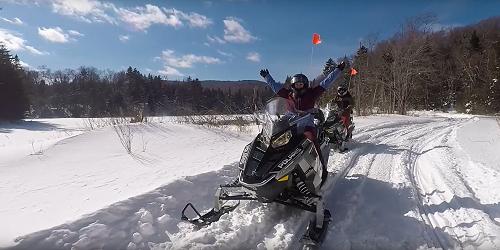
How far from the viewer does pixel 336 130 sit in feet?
31.2

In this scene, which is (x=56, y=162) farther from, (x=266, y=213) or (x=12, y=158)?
(x=266, y=213)

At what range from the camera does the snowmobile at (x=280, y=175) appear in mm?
4043

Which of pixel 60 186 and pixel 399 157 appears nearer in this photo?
pixel 60 186

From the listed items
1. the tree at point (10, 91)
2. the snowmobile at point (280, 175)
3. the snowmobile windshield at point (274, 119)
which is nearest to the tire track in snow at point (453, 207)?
the snowmobile at point (280, 175)

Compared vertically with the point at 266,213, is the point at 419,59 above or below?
above

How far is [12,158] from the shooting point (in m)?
7.55

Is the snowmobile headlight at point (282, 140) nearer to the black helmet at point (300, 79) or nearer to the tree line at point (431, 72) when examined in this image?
the black helmet at point (300, 79)

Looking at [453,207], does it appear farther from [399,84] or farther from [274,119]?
[399,84]

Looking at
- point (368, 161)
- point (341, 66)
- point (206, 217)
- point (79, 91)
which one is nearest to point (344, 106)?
point (368, 161)

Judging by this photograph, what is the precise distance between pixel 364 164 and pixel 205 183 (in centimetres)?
360

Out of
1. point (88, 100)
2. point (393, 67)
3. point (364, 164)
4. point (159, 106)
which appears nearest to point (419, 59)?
point (393, 67)

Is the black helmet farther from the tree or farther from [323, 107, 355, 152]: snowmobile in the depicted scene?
the tree

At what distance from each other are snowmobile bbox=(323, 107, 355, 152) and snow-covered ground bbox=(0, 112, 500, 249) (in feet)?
1.72

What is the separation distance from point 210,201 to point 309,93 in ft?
7.33
